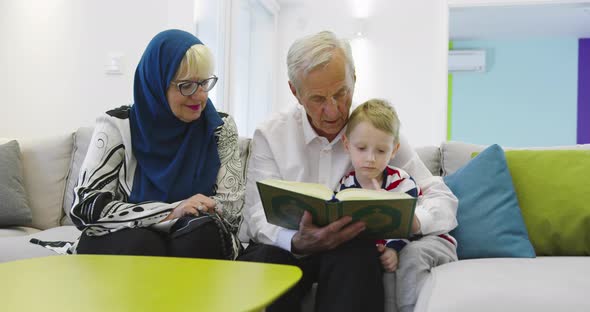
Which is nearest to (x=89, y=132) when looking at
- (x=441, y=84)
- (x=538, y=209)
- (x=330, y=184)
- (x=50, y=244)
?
(x=50, y=244)

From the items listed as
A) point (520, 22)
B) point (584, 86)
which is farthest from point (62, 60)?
point (584, 86)

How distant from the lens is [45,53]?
3.85 m

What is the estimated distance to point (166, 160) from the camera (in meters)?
1.86

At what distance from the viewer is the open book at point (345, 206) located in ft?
4.11

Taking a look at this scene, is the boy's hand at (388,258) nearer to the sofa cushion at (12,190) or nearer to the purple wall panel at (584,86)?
the sofa cushion at (12,190)

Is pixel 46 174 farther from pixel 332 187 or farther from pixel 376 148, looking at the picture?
pixel 376 148

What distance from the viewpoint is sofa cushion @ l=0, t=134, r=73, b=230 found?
8.22 feet

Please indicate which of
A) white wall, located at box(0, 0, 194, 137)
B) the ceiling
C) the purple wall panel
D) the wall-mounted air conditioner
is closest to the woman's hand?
white wall, located at box(0, 0, 194, 137)

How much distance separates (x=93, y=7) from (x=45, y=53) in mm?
440

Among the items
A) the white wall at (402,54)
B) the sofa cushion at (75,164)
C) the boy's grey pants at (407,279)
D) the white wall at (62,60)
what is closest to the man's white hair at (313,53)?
the boy's grey pants at (407,279)

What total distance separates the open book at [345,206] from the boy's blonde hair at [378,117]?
0.92ft

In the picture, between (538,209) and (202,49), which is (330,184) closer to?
(202,49)

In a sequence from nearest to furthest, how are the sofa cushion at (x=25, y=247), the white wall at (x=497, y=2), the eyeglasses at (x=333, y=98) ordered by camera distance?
the eyeglasses at (x=333, y=98), the sofa cushion at (x=25, y=247), the white wall at (x=497, y=2)

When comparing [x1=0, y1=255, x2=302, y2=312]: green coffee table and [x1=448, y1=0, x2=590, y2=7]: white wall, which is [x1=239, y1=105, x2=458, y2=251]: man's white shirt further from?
[x1=448, y1=0, x2=590, y2=7]: white wall
